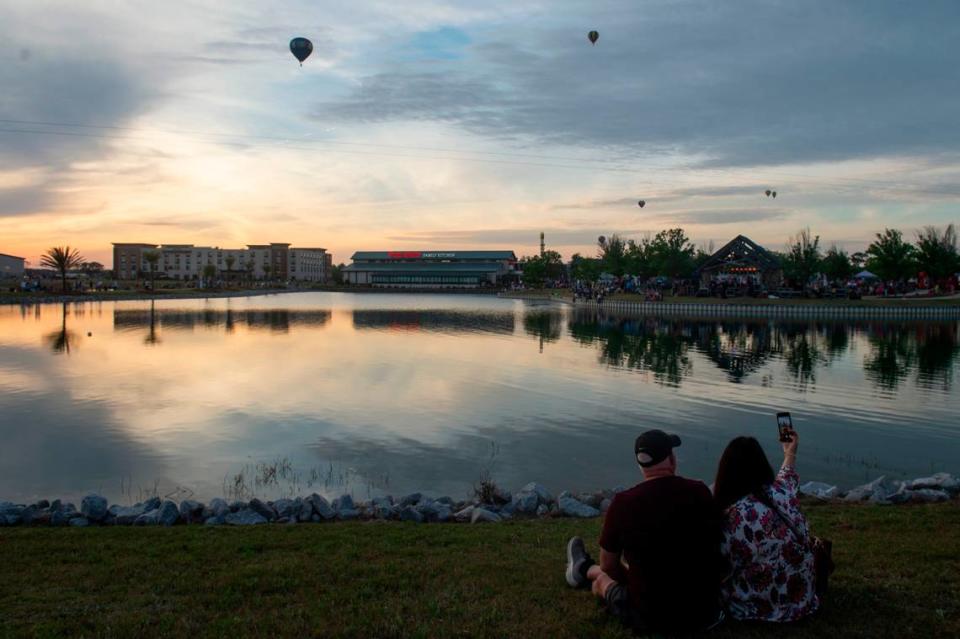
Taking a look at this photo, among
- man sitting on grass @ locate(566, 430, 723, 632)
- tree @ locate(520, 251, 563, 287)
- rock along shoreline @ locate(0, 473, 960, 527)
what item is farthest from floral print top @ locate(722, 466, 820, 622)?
tree @ locate(520, 251, 563, 287)

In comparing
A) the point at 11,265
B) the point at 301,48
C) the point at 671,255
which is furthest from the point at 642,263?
the point at 11,265

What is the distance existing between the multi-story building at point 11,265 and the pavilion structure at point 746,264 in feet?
→ 408

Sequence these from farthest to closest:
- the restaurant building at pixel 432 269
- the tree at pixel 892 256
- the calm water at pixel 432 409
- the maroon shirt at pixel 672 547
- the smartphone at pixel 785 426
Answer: the restaurant building at pixel 432 269 → the tree at pixel 892 256 → the calm water at pixel 432 409 → the smartphone at pixel 785 426 → the maroon shirt at pixel 672 547

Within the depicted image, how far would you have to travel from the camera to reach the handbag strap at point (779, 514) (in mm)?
5047

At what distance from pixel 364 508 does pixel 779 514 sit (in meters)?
6.20

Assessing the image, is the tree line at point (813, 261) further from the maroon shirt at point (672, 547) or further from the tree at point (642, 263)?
the maroon shirt at point (672, 547)

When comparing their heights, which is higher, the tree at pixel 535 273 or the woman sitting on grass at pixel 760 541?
the tree at pixel 535 273

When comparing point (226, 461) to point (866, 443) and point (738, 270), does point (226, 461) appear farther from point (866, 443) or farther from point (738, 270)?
point (738, 270)

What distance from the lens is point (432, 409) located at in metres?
19.2

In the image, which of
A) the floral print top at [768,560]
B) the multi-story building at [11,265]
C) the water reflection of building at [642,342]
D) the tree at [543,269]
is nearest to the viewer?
the floral print top at [768,560]

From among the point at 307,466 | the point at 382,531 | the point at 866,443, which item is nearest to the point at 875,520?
the point at 382,531

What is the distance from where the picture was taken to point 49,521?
9102 millimetres

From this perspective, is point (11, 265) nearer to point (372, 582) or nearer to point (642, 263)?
point (642, 263)

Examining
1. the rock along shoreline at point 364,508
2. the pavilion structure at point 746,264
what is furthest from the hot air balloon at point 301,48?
the pavilion structure at point 746,264
